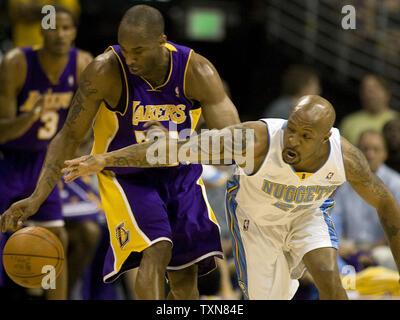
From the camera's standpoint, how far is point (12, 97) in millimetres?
5887

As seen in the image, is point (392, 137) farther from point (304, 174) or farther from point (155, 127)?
point (155, 127)

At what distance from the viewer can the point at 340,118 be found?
364 inches

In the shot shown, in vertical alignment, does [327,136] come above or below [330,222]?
above

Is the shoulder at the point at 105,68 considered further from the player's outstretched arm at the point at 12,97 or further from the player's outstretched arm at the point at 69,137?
the player's outstretched arm at the point at 12,97

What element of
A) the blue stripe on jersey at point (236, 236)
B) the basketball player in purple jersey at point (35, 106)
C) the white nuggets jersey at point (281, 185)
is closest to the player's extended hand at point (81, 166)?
the white nuggets jersey at point (281, 185)

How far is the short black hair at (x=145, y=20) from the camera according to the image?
166 inches

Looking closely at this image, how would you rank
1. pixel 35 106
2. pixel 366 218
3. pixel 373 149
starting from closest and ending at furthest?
pixel 35 106, pixel 373 149, pixel 366 218

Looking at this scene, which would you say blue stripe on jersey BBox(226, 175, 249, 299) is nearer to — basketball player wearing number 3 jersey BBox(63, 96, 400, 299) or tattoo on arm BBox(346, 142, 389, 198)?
basketball player wearing number 3 jersey BBox(63, 96, 400, 299)

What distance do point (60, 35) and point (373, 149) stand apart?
314 cm

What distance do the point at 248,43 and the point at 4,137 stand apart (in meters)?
4.15

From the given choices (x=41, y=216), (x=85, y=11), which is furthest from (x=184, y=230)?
(x=85, y=11)

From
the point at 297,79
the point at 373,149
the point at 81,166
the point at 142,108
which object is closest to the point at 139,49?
the point at 142,108

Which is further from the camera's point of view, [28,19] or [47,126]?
[28,19]

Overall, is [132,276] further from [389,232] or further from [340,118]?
[340,118]
